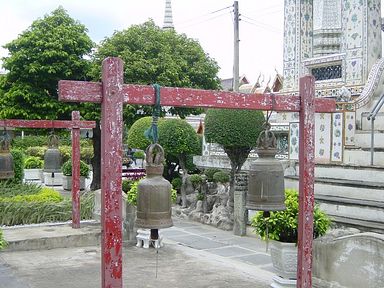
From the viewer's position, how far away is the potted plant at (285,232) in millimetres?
7133

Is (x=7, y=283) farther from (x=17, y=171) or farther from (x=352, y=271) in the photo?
(x=17, y=171)

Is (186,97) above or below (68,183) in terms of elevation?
above

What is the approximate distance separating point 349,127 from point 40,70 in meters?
10.8

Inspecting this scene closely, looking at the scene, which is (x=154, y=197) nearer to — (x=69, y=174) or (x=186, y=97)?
(x=186, y=97)

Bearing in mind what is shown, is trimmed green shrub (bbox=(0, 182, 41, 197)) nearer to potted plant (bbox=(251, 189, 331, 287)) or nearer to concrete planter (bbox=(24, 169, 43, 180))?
potted plant (bbox=(251, 189, 331, 287))

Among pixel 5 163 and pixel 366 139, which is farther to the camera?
pixel 366 139

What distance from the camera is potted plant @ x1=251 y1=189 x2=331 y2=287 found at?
7133 mm

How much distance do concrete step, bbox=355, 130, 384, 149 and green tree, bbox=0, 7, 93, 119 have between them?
394 inches

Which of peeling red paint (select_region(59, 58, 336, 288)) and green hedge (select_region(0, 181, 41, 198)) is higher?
peeling red paint (select_region(59, 58, 336, 288))

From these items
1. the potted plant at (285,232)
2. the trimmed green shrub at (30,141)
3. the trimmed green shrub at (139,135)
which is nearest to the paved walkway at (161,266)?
the potted plant at (285,232)

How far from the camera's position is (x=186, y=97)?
4965 mm

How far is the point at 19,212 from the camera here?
1225cm

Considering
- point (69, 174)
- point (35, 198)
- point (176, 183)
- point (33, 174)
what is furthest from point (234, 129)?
point (33, 174)

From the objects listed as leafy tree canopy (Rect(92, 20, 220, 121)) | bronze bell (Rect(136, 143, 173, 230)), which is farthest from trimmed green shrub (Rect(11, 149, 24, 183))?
bronze bell (Rect(136, 143, 173, 230))
